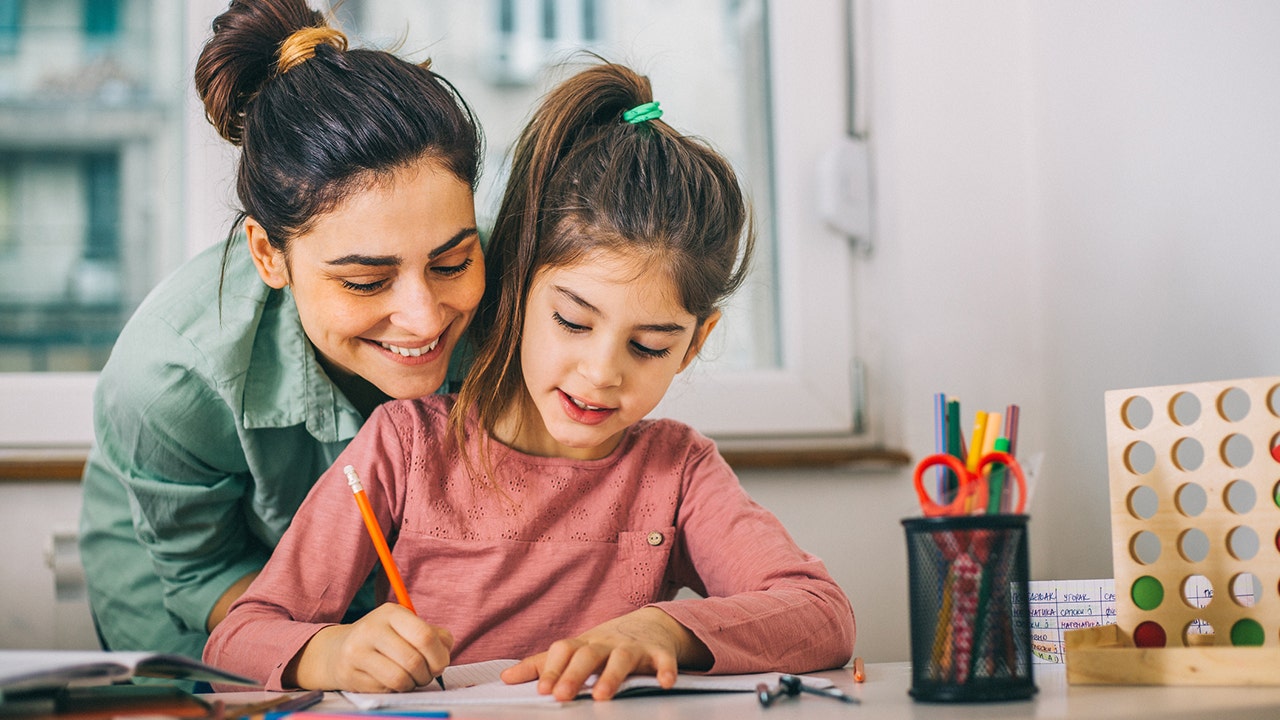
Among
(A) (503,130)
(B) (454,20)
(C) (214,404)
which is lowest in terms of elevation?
(C) (214,404)

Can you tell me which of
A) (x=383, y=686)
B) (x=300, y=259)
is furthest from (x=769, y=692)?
(x=300, y=259)

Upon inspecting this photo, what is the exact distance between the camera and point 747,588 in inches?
35.2

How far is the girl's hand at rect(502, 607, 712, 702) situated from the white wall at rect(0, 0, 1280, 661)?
0.72 m

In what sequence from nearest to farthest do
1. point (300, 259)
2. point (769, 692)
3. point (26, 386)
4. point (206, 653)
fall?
1. point (769, 692)
2. point (206, 653)
3. point (300, 259)
4. point (26, 386)

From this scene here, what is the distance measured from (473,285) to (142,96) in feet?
2.64

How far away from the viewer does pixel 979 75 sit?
1567mm

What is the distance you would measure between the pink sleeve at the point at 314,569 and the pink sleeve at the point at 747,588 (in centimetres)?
26

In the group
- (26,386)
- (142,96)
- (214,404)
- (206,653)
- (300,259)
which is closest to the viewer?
(206,653)

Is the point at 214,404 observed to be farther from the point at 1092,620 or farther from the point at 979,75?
the point at 979,75

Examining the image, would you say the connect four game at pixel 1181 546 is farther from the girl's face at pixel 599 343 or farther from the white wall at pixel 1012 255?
the white wall at pixel 1012 255

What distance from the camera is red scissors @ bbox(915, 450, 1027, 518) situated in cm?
62

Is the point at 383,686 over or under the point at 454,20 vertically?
under

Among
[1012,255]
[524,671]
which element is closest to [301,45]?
[524,671]

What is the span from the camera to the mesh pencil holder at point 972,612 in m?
0.60
